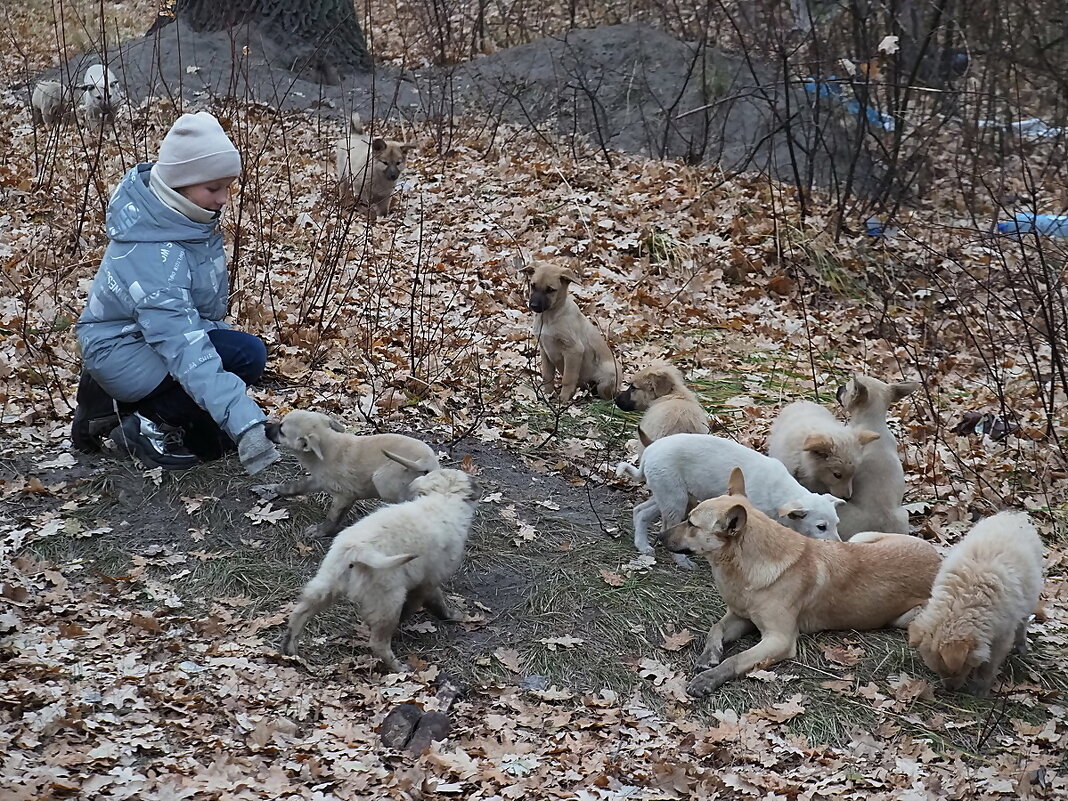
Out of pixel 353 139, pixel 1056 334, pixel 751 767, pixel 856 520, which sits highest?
pixel 353 139

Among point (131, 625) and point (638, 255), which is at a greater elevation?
point (638, 255)

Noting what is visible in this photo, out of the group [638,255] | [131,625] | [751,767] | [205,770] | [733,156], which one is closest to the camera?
[205,770]

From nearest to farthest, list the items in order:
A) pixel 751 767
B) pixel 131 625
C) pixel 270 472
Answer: pixel 751 767
pixel 131 625
pixel 270 472

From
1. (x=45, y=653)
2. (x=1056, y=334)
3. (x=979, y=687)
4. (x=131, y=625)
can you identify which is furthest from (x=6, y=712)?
(x=1056, y=334)

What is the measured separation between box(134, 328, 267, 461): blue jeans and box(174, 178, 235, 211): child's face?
820 mm

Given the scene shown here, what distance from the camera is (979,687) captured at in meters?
5.28

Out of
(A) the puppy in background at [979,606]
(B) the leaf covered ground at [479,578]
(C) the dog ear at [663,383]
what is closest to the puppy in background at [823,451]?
(B) the leaf covered ground at [479,578]

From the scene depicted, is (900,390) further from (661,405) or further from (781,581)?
(781,581)

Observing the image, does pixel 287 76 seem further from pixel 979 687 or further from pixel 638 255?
pixel 979 687

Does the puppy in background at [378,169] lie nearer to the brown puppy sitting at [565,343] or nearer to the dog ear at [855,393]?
the brown puppy sitting at [565,343]

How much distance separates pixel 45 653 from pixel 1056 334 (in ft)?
21.0

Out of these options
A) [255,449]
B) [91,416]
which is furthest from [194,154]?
[91,416]

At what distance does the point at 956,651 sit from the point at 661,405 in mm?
2767

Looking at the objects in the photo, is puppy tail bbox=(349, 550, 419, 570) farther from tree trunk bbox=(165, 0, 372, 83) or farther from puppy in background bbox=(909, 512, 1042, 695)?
tree trunk bbox=(165, 0, 372, 83)
